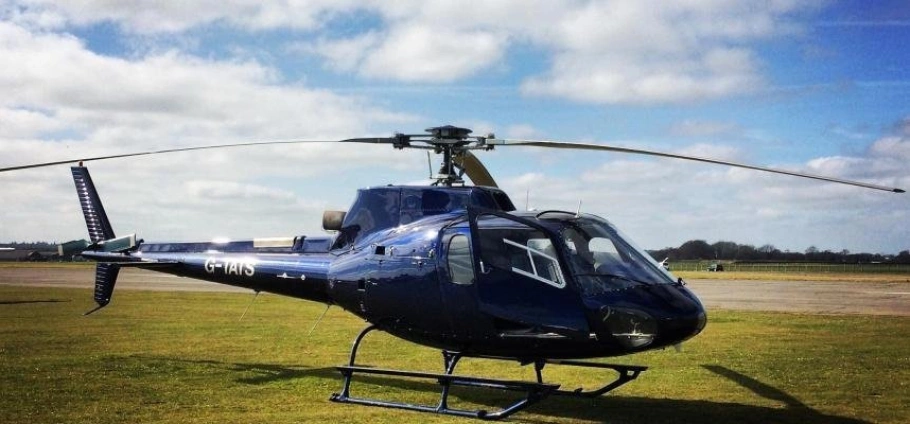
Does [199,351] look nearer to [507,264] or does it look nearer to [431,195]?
[431,195]

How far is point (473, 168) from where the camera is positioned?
39.9 feet

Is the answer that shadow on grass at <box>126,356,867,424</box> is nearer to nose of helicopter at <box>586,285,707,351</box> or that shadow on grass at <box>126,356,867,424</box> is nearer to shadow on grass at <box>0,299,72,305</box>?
nose of helicopter at <box>586,285,707,351</box>

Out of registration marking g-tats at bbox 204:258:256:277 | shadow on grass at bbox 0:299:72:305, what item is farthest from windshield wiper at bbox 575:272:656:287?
shadow on grass at bbox 0:299:72:305

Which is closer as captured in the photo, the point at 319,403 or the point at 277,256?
the point at 319,403

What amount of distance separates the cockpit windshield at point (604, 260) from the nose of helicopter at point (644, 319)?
0.63ft

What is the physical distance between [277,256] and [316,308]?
16541mm

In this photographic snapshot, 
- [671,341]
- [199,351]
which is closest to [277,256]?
[199,351]

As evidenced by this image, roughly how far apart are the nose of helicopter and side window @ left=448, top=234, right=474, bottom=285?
5.70 ft

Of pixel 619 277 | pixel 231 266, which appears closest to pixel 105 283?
pixel 231 266

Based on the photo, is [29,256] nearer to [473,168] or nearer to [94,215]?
[94,215]

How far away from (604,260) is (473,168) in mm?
3440

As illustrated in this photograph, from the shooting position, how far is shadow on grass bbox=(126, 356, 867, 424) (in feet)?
34.4

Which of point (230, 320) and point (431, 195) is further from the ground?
point (431, 195)

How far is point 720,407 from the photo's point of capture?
1131 centimetres
